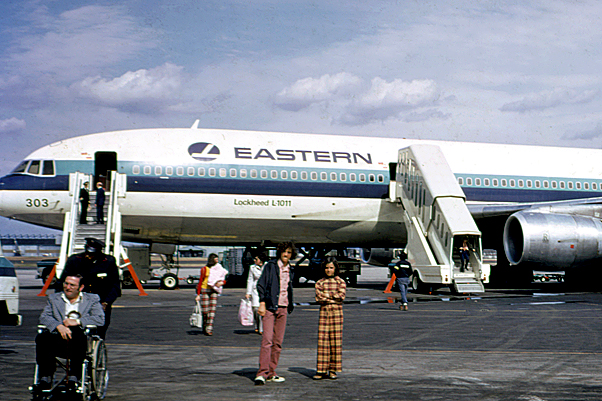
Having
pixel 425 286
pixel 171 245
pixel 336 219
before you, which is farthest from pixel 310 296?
pixel 171 245

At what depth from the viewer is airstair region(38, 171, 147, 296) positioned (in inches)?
859

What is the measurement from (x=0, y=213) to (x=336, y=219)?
37.8ft

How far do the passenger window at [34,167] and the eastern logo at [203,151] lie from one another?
5069mm

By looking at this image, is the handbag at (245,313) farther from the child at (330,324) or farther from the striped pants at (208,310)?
the child at (330,324)

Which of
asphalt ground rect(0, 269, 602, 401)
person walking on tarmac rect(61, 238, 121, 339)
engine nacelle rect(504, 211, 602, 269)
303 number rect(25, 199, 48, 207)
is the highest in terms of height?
303 number rect(25, 199, 48, 207)

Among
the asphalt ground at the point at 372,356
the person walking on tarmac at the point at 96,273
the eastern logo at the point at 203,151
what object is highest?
the eastern logo at the point at 203,151

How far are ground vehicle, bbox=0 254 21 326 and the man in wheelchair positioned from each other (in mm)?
2784

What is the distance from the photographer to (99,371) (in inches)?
286

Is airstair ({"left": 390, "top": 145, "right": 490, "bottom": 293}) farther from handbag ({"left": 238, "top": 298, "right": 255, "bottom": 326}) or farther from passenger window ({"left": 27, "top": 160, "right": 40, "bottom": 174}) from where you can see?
passenger window ({"left": 27, "top": 160, "right": 40, "bottom": 174})

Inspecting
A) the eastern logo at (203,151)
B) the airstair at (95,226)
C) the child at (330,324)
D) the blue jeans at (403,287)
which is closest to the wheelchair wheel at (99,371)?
the child at (330,324)

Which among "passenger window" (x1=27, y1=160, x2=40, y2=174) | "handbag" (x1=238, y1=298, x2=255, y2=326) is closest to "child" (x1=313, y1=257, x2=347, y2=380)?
"handbag" (x1=238, y1=298, x2=255, y2=326)

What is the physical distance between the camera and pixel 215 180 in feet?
77.7

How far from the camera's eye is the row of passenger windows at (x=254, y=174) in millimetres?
23328

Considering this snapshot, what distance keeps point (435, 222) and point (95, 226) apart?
1107 centimetres
